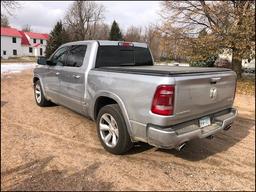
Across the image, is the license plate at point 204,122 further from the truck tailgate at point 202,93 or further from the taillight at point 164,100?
the taillight at point 164,100

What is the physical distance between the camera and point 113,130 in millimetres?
4504

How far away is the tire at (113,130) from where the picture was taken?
4.23 meters

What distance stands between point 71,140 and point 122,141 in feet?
4.41

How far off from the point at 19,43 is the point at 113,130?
69159 millimetres

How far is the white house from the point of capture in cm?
6319

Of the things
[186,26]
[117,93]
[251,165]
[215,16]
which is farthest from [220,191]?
[186,26]

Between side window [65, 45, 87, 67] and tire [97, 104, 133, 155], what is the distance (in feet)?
4.20

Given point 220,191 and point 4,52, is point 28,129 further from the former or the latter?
point 4,52

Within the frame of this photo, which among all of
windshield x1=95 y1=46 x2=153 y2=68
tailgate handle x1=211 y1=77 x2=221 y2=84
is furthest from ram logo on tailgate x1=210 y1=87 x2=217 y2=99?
windshield x1=95 y1=46 x2=153 y2=68

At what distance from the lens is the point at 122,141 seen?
4270 millimetres

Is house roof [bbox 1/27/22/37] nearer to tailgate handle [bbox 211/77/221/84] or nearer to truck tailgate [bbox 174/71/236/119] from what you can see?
truck tailgate [bbox 174/71/236/119]

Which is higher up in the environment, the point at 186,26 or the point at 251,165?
the point at 186,26

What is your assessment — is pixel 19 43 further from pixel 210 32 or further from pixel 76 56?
pixel 76 56

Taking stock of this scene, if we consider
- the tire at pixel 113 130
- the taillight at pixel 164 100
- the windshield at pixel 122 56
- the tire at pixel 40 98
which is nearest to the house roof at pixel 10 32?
the tire at pixel 40 98
